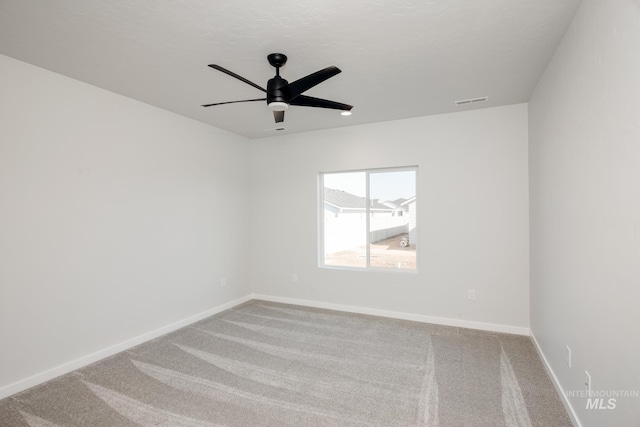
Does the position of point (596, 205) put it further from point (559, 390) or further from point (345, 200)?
point (345, 200)

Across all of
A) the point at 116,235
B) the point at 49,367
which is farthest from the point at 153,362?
the point at 116,235

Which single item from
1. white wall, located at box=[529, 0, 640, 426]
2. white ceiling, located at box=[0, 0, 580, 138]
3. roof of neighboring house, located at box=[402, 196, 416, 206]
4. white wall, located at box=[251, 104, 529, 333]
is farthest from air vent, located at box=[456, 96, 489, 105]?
roof of neighboring house, located at box=[402, 196, 416, 206]

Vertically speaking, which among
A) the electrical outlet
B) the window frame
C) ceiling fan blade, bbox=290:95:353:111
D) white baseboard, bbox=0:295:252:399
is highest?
ceiling fan blade, bbox=290:95:353:111

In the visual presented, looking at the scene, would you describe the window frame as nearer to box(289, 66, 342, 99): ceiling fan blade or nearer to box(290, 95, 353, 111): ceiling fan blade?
box(290, 95, 353, 111): ceiling fan blade

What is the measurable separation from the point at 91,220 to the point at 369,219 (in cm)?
333

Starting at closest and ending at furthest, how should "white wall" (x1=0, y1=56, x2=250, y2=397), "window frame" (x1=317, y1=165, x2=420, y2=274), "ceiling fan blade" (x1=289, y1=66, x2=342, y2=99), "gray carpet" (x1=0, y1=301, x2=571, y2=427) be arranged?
"ceiling fan blade" (x1=289, y1=66, x2=342, y2=99) → "gray carpet" (x1=0, y1=301, x2=571, y2=427) → "white wall" (x1=0, y1=56, x2=250, y2=397) → "window frame" (x1=317, y1=165, x2=420, y2=274)

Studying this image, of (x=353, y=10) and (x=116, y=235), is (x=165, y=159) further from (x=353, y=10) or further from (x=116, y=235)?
(x=353, y=10)

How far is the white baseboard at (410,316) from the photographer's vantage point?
139 inches

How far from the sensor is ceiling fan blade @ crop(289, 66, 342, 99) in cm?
200

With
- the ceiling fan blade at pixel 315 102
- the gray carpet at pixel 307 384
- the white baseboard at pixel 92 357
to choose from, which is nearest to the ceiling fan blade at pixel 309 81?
the ceiling fan blade at pixel 315 102

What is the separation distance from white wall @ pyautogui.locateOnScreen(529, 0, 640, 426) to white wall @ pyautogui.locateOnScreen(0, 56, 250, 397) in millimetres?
3926

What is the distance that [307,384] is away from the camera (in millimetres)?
2527

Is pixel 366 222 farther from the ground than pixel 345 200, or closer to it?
closer to it

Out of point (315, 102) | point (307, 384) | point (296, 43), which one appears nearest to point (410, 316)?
point (307, 384)
